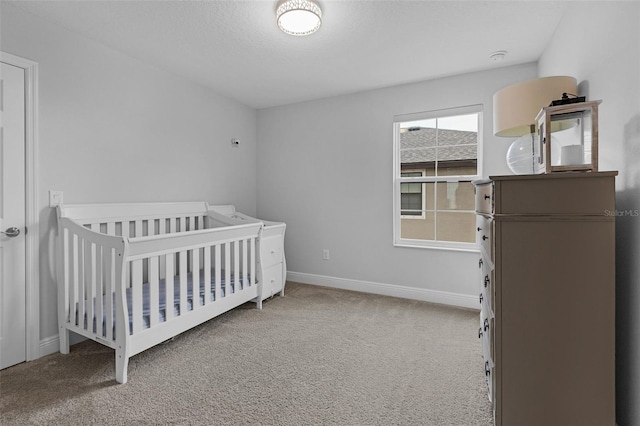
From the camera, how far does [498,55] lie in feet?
8.50

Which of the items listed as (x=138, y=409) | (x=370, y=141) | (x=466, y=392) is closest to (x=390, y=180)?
(x=370, y=141)

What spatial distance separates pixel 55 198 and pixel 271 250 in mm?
1782

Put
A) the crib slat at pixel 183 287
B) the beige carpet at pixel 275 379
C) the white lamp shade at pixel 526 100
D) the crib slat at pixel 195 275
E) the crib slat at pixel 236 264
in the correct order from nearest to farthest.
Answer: the beige carpet at pixel 275 379 → the white lamp shade at pixel 526 100 → the crib slat at pixel 183 287 → the crib slat at pixel 195 275 → the crib slat at pixel 236 264

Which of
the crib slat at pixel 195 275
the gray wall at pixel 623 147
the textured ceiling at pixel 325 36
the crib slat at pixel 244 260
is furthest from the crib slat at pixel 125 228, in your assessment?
the gray wall at pixel 623 147

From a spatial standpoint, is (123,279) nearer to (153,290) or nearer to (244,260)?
(153,290)

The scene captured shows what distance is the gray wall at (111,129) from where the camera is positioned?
84.0 inches

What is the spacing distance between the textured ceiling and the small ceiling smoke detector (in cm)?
5

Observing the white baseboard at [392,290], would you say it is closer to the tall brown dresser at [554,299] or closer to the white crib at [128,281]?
the white crib at [128,281]

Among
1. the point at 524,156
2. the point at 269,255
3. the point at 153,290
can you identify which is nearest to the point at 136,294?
the point at 153,290

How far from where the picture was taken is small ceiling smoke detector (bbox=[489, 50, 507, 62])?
2.54 meters

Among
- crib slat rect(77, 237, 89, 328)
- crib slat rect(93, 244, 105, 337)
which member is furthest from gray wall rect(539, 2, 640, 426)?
crib slat rect(77, 237, 89, 328)

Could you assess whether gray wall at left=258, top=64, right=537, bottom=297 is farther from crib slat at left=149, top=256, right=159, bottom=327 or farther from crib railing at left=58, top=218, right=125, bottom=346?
crib railing at left=58, top=218, right=125, bottom=346

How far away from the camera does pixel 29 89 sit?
2.05 metres

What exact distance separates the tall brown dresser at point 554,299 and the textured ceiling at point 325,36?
4.78ft
